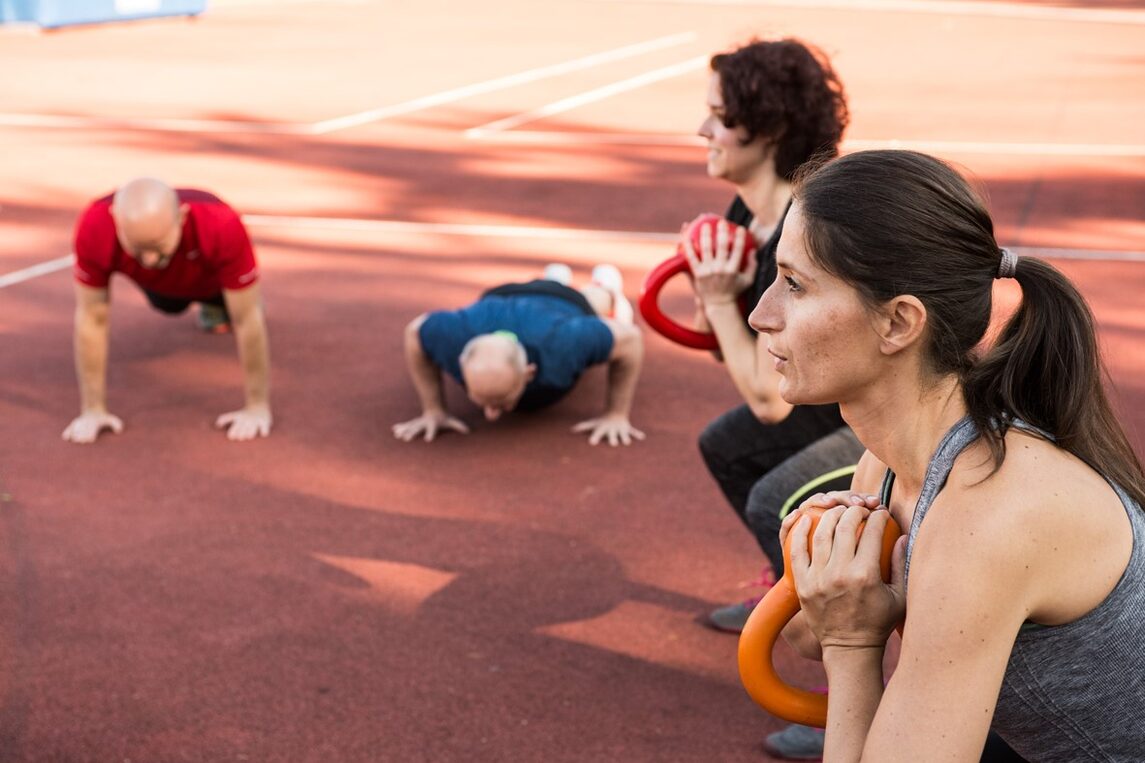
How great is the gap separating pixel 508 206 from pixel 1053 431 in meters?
9.24

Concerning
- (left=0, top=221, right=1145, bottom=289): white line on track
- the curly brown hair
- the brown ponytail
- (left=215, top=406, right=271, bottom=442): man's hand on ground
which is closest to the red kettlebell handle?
the curly brown hair

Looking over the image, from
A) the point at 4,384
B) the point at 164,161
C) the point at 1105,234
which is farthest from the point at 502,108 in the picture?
the point at 4,384

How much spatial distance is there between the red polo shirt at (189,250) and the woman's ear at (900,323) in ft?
15.1

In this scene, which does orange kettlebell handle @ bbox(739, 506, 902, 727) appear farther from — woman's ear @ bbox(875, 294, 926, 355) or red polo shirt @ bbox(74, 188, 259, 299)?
red polo shirt @ bbox(74, 188, 259, 299)

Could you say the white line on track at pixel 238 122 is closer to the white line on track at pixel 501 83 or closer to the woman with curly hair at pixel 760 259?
→ the white line on track at pixel 501 83

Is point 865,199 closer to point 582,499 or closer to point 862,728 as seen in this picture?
point 862,728

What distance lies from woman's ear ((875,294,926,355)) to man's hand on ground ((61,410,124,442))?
499 centimetres

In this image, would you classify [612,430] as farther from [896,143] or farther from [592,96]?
[592,96]

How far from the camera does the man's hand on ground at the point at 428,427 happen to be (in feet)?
20.9

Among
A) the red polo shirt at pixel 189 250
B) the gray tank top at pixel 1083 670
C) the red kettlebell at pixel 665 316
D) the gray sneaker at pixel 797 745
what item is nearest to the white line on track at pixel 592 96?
the red polo shirt at pixel 189 250

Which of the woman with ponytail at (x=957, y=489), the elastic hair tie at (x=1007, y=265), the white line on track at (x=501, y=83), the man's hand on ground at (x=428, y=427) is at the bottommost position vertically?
the white line on track at (x=501, y=83)

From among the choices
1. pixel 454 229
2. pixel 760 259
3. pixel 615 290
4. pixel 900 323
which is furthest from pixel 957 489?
pixel 454 229

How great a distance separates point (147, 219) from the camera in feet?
19.2

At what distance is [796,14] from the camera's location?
26.0 meters
